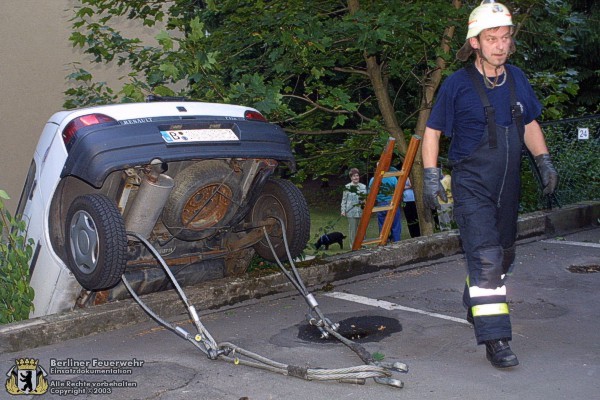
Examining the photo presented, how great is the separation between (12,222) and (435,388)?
9.87 feet

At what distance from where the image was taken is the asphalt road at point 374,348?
449 centimetres

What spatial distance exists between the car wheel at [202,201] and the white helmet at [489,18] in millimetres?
1875

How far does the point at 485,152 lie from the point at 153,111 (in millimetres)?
2113

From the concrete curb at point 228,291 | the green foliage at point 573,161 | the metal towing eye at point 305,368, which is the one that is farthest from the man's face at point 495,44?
the green foliage at point 573,161

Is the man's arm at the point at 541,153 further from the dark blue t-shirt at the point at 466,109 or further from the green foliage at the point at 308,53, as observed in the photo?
the green foliage at the point at 308,53

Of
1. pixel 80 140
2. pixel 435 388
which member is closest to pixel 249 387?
pixel 435 388

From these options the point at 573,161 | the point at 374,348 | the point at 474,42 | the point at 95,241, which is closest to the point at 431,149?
the point at 474,42

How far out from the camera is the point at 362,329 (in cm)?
568

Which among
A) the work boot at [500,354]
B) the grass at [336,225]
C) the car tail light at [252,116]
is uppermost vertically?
the car tail light at [252,116]

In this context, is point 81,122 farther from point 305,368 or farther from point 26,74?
point 26,74

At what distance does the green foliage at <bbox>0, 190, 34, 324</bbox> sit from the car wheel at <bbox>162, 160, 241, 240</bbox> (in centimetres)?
98

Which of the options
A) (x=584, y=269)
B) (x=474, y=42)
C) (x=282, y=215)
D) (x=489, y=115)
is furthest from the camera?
(x=584, y=269)

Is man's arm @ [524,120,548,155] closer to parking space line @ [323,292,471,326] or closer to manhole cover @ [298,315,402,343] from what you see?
parking space line @ [323,292,471,326]

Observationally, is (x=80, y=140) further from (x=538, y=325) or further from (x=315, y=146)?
(x=315, y=146)
